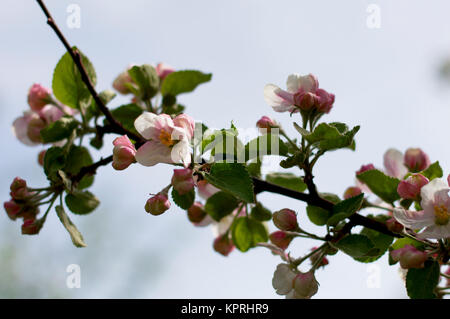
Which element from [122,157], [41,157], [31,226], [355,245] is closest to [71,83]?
[41,157]

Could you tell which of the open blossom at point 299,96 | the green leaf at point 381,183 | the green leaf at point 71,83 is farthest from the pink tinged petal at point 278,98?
the green leaf at point 71,83

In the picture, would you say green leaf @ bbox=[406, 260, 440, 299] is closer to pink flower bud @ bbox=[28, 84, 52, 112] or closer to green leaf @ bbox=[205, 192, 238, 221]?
green leaf @ bbox=[205, 192, 238, 221]

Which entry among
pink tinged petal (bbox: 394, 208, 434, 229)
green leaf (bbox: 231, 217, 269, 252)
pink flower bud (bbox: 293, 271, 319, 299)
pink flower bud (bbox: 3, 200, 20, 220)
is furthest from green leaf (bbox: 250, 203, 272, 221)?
pink flower bud (bbox: 3, 200, 20, 220)

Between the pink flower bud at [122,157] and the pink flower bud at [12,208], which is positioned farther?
the pink flower bud at [12,208]

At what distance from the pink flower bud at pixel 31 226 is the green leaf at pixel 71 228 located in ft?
0.23

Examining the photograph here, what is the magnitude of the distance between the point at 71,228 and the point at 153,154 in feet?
1.00

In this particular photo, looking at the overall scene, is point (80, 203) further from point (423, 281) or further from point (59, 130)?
point (423, 281)

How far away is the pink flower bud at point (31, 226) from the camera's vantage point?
3.99 ft

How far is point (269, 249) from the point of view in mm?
1187

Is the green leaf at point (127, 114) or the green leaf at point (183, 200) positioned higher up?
the green leaf at point (127, 114)

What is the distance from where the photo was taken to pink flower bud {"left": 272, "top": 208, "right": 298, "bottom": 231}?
1113 millimetres

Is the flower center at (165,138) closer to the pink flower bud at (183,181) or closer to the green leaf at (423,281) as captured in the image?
the pink flower bud at (183,181)

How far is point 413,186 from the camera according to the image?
1048 mm
